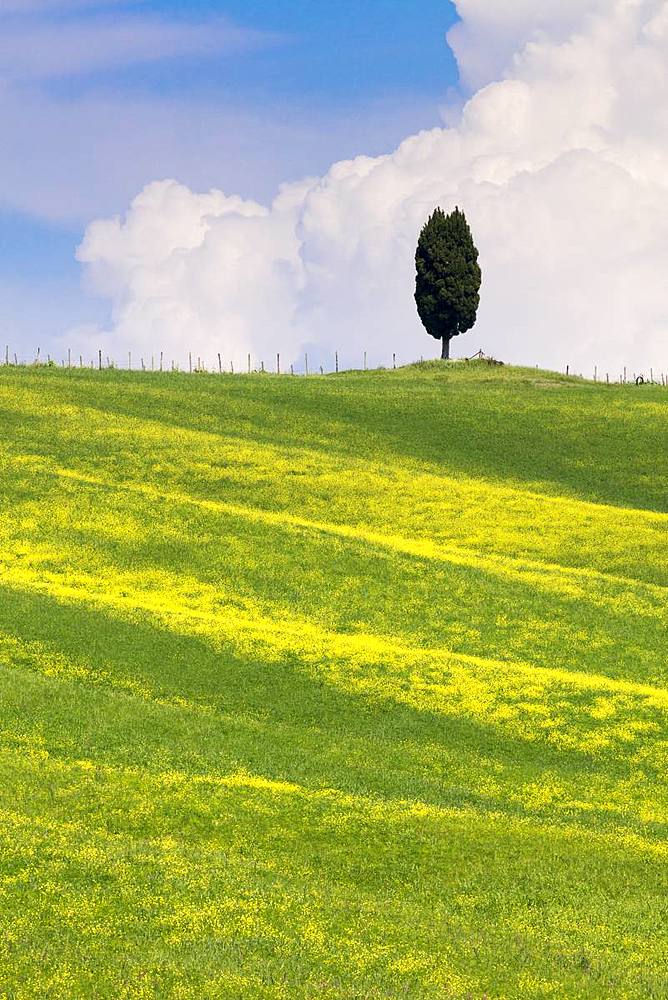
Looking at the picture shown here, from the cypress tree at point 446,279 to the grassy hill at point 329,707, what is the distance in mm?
50333

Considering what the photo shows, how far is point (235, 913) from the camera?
2022 centimetres

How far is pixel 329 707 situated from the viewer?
35688 mm

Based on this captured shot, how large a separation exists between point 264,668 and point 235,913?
18.0 meters

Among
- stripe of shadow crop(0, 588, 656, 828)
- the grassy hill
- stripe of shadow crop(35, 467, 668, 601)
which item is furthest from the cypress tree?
stripe of shadow crop(0, 588, 656, 828)

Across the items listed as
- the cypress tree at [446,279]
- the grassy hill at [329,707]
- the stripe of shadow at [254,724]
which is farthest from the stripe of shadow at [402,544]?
the cypress tree at [446,279]

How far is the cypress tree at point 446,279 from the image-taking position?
124750 millimetres

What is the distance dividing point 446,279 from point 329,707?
94.8m

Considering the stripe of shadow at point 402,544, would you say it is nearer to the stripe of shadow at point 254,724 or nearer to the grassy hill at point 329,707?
the grassy hill at point 329,707

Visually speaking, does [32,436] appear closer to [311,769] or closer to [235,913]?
[311,769]

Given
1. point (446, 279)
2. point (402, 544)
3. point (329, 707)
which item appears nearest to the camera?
point (329, 707)

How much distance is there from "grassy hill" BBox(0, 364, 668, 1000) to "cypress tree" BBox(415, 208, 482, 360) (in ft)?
165

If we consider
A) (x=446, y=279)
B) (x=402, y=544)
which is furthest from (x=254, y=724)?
(x=446, y=279)

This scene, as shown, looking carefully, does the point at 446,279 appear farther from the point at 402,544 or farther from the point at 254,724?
the point at 254,724

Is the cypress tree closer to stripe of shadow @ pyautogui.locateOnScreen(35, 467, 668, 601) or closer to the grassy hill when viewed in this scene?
the grassy hill
